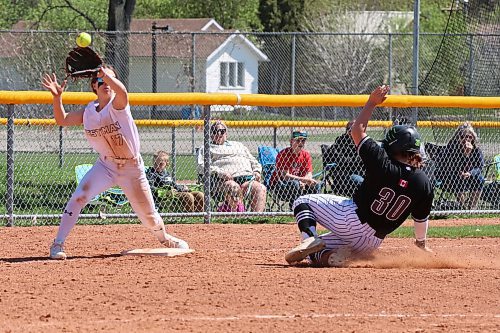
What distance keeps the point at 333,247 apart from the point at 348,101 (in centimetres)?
368

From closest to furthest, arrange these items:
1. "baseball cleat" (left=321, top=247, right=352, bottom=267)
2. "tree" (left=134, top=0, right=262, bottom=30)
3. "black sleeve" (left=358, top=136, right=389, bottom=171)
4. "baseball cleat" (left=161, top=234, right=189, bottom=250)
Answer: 1. "black sleeve" (left=358, top=136, right=389, bottom=171)
2. "baseball cleat" (left=321, top=247, right=352, bottom=267)
3. "baseball cleat" (left=161, top=234, right=189, bottom=250)
4. "tree" (left=134, top=0, right=262, bottom=30)

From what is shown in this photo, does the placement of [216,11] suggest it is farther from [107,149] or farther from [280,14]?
[107,149]

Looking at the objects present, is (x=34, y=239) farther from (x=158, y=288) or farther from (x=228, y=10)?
(x=228, y=10)

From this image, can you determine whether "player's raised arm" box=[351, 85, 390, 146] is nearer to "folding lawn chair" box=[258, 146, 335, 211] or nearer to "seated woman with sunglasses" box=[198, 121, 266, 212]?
"seated woman with sunglasses" box=[198, 121, 266, 212]

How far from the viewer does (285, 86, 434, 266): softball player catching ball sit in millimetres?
7402

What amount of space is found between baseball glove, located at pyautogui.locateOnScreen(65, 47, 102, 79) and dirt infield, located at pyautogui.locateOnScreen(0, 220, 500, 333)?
152cm

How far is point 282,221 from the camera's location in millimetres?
11695

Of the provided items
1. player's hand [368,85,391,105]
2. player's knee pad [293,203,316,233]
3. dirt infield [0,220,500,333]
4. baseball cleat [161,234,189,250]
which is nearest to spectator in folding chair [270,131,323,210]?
dirt infield [0,220,500,333]

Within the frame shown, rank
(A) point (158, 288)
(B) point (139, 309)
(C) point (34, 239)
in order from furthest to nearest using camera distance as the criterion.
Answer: (C) point (34, 239) → (A) point (158, 288) → (B) point (139, 309)

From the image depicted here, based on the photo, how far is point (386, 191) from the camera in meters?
7.42

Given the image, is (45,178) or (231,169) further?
(45,178)

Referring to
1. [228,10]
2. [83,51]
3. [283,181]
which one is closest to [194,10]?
[228,10]

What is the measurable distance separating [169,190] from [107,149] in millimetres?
3705

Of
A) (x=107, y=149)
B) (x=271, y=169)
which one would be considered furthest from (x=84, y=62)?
(x=271, y=169)
